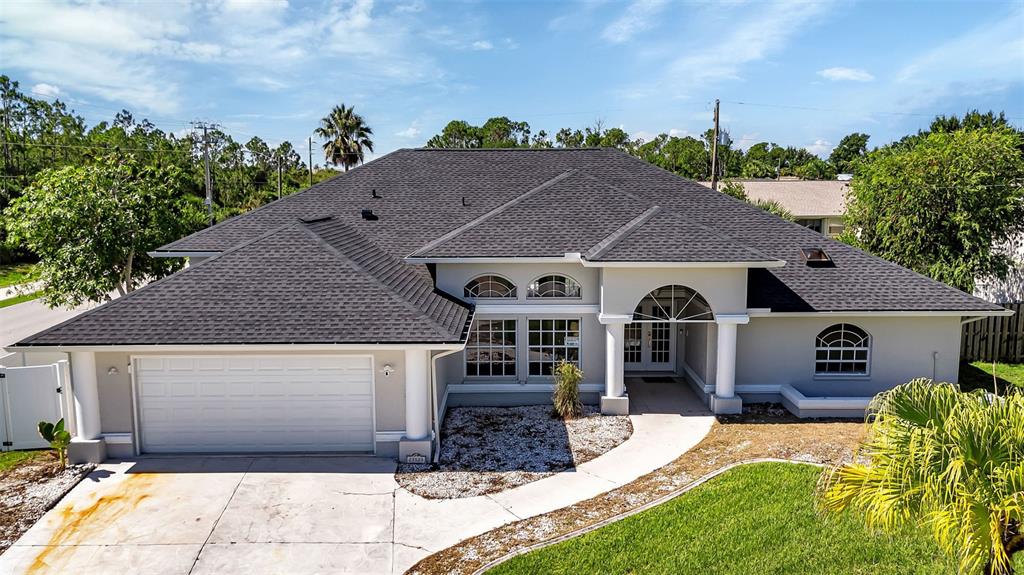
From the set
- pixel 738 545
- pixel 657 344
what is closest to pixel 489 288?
pixel 657 344

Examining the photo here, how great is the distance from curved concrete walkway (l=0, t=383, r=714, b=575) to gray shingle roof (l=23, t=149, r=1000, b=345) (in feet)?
7.73

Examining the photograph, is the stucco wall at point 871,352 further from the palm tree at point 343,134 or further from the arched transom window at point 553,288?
the palm tree at point 343,134

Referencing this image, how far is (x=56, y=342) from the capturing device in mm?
11094

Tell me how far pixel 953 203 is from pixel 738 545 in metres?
17.6

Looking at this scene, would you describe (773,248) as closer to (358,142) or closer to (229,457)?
(229,457)

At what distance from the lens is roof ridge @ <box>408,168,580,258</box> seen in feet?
50.5

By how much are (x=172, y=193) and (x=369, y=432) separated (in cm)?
1317

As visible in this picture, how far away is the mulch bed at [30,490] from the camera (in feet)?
30.8

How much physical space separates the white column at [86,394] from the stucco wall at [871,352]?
44.5 ft

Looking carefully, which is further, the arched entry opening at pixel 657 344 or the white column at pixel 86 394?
the arched entry opening at pixel 657 344

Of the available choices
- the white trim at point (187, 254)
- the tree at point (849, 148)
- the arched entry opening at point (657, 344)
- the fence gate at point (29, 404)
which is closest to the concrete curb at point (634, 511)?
the arched entry opening at point (657, 344)

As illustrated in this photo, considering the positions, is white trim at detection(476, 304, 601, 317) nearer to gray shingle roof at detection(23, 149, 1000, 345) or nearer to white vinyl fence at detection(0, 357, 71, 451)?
gray shingle roof at detection(23, 149, 1000, 345)

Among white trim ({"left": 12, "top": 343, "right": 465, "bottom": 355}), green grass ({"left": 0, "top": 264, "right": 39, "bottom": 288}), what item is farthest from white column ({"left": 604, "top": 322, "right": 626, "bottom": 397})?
green grass ({"left": 0, "top": 264, "right": 39, "bottom": 288})

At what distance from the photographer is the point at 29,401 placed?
482 inches
